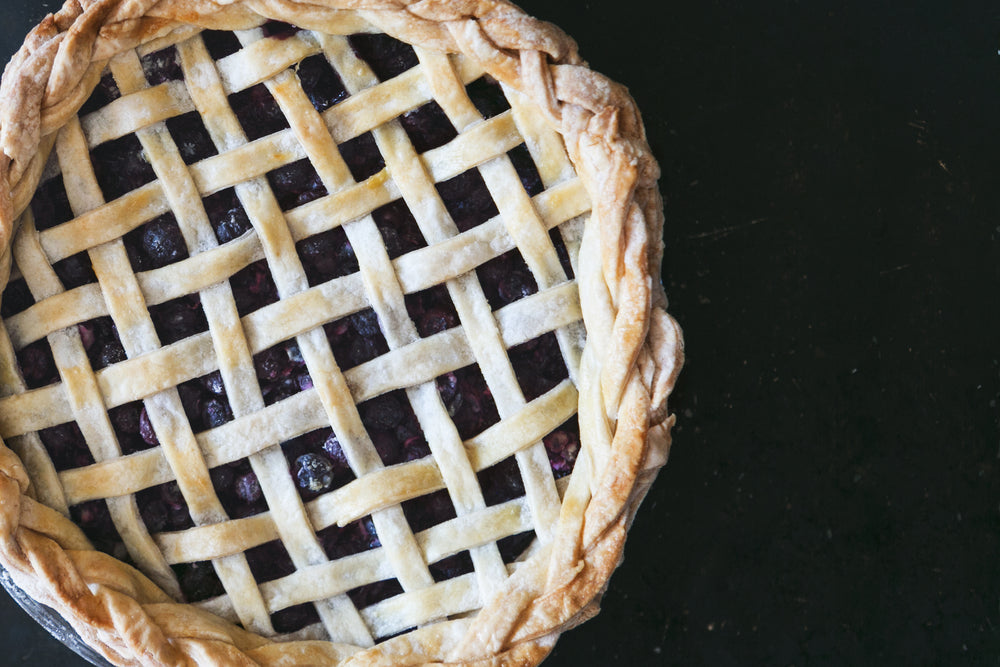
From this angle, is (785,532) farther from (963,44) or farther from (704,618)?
(963,44)

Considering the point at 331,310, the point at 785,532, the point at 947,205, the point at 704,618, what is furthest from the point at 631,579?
the point at 947,205

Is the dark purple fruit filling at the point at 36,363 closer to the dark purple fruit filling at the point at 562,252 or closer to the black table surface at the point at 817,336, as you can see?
the black table surface at the point at 817,336

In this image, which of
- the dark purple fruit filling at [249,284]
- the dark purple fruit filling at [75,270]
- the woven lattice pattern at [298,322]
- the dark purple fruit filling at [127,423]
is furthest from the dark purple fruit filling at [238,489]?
the dark purple fruit filling at [75,270]

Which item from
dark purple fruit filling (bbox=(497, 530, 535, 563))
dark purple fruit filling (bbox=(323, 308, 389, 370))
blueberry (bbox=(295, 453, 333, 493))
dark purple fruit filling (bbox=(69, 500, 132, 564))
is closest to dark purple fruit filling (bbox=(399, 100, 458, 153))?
dark purple fruit filling (bbox=(323, 308, 389, 370))

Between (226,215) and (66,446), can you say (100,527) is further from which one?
(226,215)

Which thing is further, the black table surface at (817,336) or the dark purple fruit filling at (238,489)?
the black table surface at (817,336)

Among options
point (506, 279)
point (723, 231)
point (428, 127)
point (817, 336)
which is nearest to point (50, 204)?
point (428, 127)
